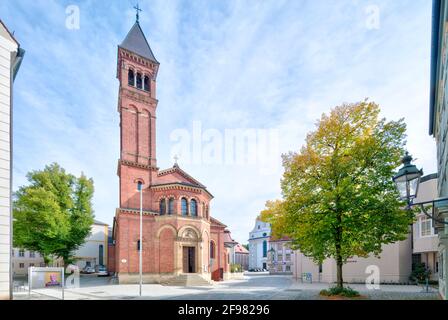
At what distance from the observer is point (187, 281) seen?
24.7 metres

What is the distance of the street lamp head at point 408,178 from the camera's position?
4.73 meters

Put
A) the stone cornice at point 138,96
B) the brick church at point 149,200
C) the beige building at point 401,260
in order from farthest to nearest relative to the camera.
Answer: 1. the stone cornice at point 138,96
2. the brick church at point 149,200
3. the beige building at point 401,260

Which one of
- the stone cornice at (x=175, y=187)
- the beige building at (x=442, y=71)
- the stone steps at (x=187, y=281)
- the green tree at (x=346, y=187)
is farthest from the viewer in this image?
the stone cornice at (x=175, y=187)

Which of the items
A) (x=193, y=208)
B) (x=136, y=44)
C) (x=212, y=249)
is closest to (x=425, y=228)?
(x=193, y=208)

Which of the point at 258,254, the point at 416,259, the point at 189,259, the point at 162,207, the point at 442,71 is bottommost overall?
the point at 258,254

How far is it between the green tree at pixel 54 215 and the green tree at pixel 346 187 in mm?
14658

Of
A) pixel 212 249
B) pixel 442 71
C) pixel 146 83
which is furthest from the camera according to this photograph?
pixel 212 249

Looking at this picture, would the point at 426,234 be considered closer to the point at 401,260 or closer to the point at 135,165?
the point at 401,260

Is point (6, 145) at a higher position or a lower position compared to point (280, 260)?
higher

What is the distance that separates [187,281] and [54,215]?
12.1 meters

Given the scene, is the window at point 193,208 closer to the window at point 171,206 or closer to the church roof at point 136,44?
the window at point 171,206

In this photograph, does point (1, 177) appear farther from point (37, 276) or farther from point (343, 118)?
point (343, 118)

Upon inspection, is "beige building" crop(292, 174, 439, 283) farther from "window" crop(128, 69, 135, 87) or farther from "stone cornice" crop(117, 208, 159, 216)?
"window" crop(128, 69, 135, 87)

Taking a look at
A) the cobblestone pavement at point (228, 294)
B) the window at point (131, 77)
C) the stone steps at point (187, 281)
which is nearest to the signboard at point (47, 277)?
the cobblestone pavement at point (228, 294)
